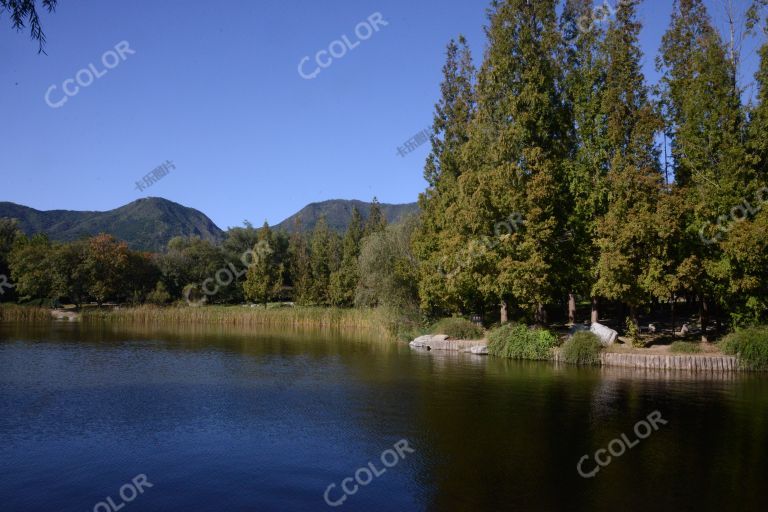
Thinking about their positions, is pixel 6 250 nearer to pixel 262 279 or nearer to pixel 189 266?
pixel 189 266

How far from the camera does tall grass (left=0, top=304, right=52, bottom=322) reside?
189 feet

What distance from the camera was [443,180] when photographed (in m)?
41.4

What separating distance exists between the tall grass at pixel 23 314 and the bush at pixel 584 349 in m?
51.8

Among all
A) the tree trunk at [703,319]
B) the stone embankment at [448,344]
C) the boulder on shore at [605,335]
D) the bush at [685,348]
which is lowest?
the stone embankment at [448,344]

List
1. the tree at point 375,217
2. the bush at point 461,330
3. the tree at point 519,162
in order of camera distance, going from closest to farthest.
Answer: the tree at point 519,162, the bush at point 461,330, the tree at point 375,217

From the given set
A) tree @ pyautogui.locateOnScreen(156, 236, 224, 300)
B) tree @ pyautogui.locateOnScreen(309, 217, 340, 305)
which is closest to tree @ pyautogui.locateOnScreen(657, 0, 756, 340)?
tree @ pyautogui.locateOnScreen(309, 217, 340, 305)

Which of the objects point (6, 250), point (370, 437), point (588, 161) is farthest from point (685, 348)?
point (6, 250)

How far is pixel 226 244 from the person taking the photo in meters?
91.6

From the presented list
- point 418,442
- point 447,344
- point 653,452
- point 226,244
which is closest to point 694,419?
point 653,452

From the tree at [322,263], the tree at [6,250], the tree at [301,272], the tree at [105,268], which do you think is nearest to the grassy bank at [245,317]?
the tree at [105,268]

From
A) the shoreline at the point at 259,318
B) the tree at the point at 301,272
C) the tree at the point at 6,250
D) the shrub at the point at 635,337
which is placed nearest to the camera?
the shrub at the point at 635,337

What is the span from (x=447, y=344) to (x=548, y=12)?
2102cm

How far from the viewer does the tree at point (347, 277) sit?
67.1 meters

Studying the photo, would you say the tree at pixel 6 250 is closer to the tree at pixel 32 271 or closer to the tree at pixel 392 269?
the tree at pixel 32 271
